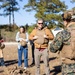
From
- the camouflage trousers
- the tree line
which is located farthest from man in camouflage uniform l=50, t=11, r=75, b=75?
the tree line

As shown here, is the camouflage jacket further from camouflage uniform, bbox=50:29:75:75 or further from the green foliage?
the green foliage

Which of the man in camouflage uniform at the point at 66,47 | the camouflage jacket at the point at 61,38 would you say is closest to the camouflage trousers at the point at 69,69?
the man in camouflage uniform at the point at 66,47

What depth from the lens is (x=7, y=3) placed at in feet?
200

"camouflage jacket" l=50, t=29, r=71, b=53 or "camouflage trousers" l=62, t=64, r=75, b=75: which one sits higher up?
"camouflage jacket" l=50, t=29, r=71, b=53

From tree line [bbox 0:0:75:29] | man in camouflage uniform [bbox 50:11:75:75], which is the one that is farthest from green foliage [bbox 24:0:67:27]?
man in camouflage uniform [bbox 50:11:75:75]

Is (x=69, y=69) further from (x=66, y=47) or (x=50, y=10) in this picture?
(x=50, y=10)

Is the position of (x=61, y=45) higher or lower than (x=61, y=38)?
lower

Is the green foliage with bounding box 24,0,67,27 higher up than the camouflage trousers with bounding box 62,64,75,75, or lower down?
higher up

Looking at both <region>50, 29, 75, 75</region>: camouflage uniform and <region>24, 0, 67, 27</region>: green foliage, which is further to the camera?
<region>24, 0, 67, 27</region>: green foliage

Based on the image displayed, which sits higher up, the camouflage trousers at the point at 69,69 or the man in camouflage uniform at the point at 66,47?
the man in camouflage uniform at the point at 66,47

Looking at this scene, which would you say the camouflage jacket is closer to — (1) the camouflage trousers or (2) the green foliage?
(1) the camouflage trousers

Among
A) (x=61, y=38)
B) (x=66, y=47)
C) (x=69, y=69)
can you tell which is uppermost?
(x=61, y=38)

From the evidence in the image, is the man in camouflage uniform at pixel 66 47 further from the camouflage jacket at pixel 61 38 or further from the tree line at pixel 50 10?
the tree line at pixel 50 10

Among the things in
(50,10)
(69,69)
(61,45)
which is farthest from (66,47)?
(50,10)
